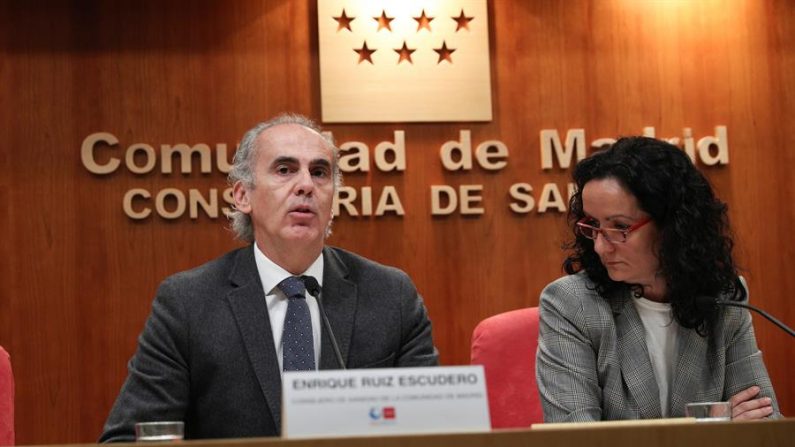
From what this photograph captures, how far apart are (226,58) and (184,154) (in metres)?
0.42

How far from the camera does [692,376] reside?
106 inches

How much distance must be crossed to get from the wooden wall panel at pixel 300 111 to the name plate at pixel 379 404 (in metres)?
2.63

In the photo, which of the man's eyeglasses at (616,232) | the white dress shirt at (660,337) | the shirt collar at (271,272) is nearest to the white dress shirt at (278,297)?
the shirt collar at (271,272)

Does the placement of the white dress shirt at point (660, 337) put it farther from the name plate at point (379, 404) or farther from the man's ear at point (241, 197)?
the name plate at point (379, 404)

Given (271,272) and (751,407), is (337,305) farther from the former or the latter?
(751,407)

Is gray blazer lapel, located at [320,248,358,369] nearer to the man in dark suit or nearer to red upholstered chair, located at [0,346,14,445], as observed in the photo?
the man in dark suit

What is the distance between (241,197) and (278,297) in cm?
36

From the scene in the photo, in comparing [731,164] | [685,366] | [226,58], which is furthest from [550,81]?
[685,366]

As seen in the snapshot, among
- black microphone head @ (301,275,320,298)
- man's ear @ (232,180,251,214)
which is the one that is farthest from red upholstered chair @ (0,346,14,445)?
black microphone head @ (301,275,320,298)

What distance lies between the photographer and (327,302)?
273cm

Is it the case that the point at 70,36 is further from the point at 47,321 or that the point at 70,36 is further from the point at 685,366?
the point at 685,366

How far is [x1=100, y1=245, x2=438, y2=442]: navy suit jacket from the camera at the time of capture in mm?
2545

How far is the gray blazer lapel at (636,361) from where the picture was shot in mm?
2672

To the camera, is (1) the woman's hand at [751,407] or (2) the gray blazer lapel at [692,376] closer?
(1) the woman's hand at [751,407]
